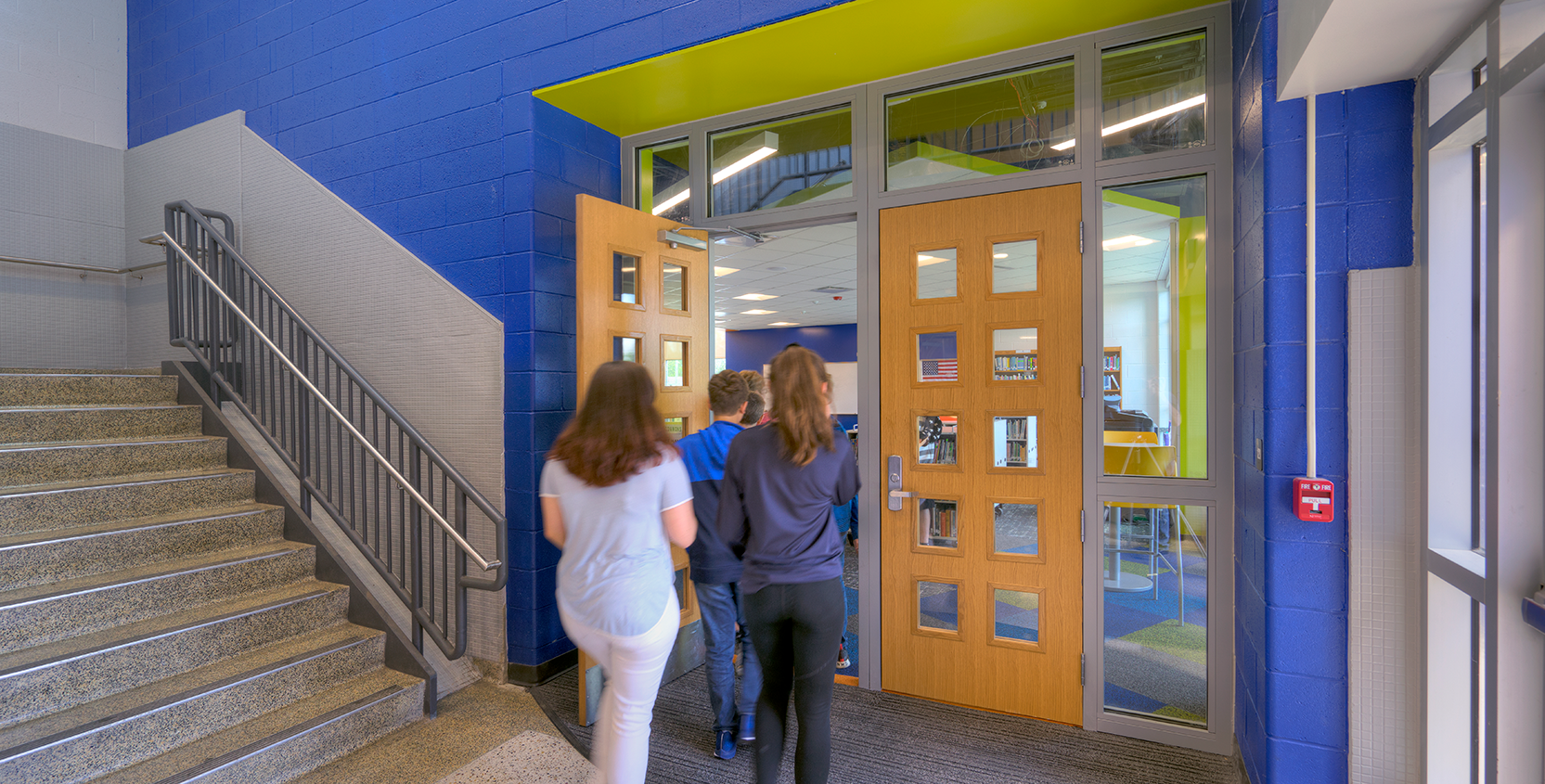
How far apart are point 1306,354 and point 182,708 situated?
359 centimetres

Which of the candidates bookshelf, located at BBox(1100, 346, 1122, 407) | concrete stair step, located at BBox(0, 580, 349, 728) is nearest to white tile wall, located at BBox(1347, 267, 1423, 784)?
bookshelf, located at BBox(1100, 346, 1122, 407)

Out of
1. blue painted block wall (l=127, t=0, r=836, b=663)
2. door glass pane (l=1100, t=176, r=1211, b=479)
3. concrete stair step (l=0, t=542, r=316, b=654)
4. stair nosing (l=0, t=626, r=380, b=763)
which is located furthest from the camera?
blue painted block wall (l=127, t=0, r=836, b=663)

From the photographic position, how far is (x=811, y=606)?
184 centimetres

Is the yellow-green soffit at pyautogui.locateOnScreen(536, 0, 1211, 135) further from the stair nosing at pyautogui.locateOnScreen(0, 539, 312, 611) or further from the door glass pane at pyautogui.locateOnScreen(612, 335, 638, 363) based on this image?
the stair nosing at pyautogui.locateOnScreen(0, 539, 312, 611)

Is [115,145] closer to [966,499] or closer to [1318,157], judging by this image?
[966,499]

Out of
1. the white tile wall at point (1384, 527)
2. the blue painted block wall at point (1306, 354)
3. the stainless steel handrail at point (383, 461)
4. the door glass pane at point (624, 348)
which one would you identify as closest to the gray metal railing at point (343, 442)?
the stainless steel handrail at point (383, 461)

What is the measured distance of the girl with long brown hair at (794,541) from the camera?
1853 millimetres

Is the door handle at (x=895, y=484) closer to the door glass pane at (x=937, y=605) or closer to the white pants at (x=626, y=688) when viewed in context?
the door glass pane at (x=937, y=605)

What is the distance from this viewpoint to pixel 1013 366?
275 centimetres

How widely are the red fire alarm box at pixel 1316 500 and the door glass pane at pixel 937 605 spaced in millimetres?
1332

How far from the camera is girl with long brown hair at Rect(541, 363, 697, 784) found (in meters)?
1.74

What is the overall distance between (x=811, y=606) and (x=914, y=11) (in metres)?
2.02

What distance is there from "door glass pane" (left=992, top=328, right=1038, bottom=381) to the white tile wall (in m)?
1.02

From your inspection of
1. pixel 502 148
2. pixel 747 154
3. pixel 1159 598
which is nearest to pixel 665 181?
pixel 747 154
